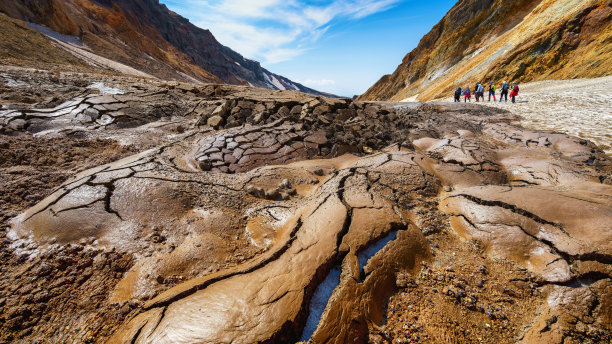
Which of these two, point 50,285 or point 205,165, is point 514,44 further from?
point 50,285

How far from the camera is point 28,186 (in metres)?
2.87

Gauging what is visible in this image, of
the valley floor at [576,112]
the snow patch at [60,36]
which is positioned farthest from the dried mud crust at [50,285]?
the snow patch at [60,36]

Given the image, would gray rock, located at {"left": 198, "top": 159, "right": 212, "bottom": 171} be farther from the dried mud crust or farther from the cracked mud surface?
the dried mud crust

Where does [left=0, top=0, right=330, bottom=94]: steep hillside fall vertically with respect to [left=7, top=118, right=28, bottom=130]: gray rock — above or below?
above

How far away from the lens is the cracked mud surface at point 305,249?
148 centimetres

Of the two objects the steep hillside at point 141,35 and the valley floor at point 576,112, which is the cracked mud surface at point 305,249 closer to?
the valley floor at point 576,112

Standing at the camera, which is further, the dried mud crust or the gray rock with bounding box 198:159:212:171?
the gray rock with bounding box 198:159:212:171

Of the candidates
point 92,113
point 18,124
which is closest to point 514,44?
point 92,113

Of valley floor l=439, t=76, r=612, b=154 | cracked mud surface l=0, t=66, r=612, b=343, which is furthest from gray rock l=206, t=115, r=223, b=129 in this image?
valley floor l=439, t=76, r=612, b=154

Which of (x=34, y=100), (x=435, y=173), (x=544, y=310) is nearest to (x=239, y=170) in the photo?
(x=435, y=173)

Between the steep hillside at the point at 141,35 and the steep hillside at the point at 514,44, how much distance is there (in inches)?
1152

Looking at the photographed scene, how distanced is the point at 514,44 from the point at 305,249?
1072 inches

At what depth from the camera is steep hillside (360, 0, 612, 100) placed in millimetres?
13508

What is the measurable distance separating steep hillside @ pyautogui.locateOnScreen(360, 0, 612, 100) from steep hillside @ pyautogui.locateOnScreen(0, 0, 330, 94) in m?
29.3
